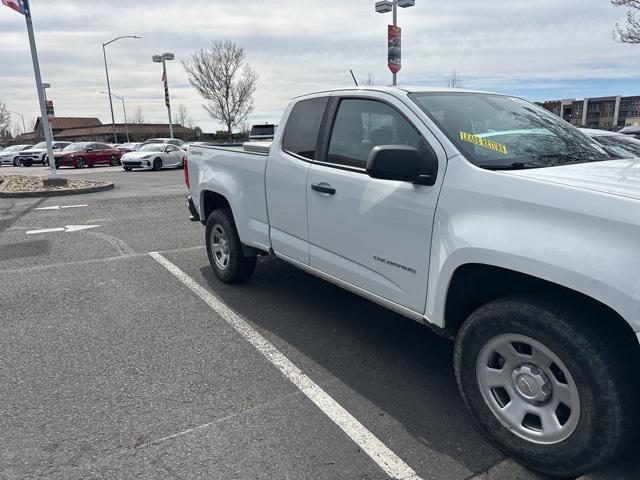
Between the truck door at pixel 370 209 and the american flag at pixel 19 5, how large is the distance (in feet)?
43.2

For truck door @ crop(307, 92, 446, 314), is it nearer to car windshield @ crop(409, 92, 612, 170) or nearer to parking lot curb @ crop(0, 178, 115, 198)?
Answer: car windshield @ crop(409, 92, 612, 170)

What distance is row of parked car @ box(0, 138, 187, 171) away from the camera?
2403cm

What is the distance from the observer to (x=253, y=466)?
254cm

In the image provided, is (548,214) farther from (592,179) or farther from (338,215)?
(338,215)

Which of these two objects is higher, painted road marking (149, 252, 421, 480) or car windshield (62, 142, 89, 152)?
car windshield (62, 142, 89, 152)

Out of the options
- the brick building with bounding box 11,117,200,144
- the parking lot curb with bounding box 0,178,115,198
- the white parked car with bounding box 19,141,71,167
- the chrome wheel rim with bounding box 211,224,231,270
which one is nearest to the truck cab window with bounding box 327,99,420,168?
the chrome wheel rim with bounding box 211,224,231,270

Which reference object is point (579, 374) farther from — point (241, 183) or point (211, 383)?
point (241, 183)

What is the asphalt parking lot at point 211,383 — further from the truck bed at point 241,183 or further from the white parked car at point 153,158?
the white parked car at point 153,158

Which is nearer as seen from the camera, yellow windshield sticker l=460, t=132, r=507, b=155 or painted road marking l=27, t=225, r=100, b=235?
yellow windshield sticker l=460, t=132, r=507, b=155

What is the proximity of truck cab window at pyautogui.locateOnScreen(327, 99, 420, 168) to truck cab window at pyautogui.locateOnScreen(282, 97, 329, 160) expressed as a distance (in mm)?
212

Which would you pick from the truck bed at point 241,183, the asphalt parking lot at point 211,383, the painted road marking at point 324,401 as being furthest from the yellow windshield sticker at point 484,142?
the truck bed at point 241,183

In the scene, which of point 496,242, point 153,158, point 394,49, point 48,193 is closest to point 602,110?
point 394,49

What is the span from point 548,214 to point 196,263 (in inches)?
190

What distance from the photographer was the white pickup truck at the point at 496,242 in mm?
2133
